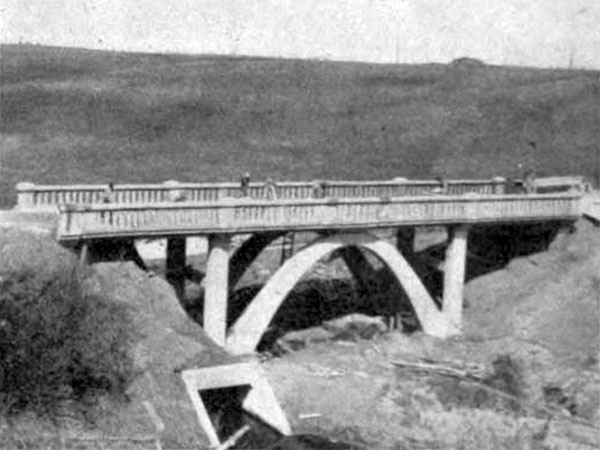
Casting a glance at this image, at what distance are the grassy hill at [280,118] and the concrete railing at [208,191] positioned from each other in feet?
64.0

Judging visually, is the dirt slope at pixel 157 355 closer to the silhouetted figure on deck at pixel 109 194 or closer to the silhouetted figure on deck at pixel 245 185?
the silhouetted figure on deck at pixel 109 194

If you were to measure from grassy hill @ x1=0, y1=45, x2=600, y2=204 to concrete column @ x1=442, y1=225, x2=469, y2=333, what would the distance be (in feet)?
78.4

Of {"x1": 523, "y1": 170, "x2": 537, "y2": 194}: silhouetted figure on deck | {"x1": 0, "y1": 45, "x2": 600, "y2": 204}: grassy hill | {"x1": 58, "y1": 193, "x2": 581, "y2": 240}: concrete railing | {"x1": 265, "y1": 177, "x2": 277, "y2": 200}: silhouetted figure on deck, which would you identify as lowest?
{"x1": 58, "y1": 193, "x2": 581, "y2": 240}: concrete railing

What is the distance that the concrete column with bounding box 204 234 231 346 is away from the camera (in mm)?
26859

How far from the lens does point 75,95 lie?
63.0 meters

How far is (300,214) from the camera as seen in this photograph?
2875cm

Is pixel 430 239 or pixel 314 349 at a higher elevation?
pixel 430 239

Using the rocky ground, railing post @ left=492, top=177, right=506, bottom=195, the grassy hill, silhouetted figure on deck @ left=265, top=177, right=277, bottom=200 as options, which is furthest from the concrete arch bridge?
the grassy hill

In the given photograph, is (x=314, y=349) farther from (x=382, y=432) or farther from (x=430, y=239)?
(x=430, y=239)

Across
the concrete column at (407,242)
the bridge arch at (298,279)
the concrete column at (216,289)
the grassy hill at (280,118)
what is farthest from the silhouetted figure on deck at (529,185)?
the grassy hill at (280,118)

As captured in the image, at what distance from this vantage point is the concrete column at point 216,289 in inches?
1057

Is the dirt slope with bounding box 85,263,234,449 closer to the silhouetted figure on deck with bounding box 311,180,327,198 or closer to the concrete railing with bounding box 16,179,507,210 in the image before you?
the concrete railing with bounding box 16,179,507,210

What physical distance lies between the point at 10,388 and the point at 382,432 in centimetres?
1035

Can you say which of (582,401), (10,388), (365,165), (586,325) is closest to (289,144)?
(365,165)
